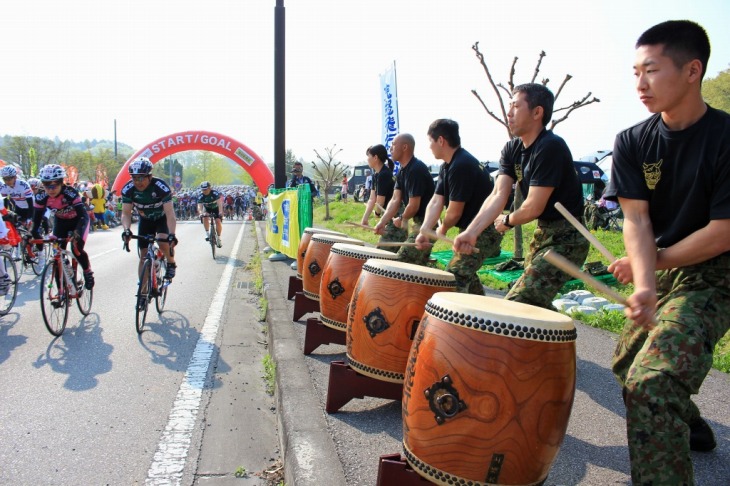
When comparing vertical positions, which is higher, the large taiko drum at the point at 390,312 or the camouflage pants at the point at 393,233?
the camouflage pants at the point at 393,233

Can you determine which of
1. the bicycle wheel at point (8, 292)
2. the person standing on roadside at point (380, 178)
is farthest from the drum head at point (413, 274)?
the bicycle wheel at point (8, 292)

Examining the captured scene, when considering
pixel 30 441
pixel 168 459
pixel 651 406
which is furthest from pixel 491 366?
pixel 30 441

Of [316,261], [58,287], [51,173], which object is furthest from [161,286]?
[316,261]

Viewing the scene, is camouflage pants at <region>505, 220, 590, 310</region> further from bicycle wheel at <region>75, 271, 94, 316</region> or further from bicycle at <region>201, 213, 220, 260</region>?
bicycle at <region>201, 213, 220, 260</region>

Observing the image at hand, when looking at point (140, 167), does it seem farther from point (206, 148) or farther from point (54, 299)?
point (206, 148)

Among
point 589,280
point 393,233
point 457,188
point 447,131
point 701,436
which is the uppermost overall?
point 447,131

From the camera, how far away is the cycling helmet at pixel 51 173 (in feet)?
22.2

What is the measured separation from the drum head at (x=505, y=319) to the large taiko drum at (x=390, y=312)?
96 cm

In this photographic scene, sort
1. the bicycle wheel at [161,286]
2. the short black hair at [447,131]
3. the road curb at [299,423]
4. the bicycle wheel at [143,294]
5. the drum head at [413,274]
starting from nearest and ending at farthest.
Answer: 1. the road curb at [299,423]
2. the drum head at [413,274]
3. the short black hair at [447,131]
4. the bicycle wheel at [143,294]
5. the bicycle wheel at [161,286]

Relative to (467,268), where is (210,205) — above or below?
above

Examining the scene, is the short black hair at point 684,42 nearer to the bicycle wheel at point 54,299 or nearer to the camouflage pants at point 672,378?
the camouflage pants at point 672,378

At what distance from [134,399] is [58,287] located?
101 inches

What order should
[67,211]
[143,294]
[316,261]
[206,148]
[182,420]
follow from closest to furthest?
[182,420]
[316,261]
[143,294]
[67,211]
[206,148]

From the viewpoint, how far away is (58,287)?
6.27m
